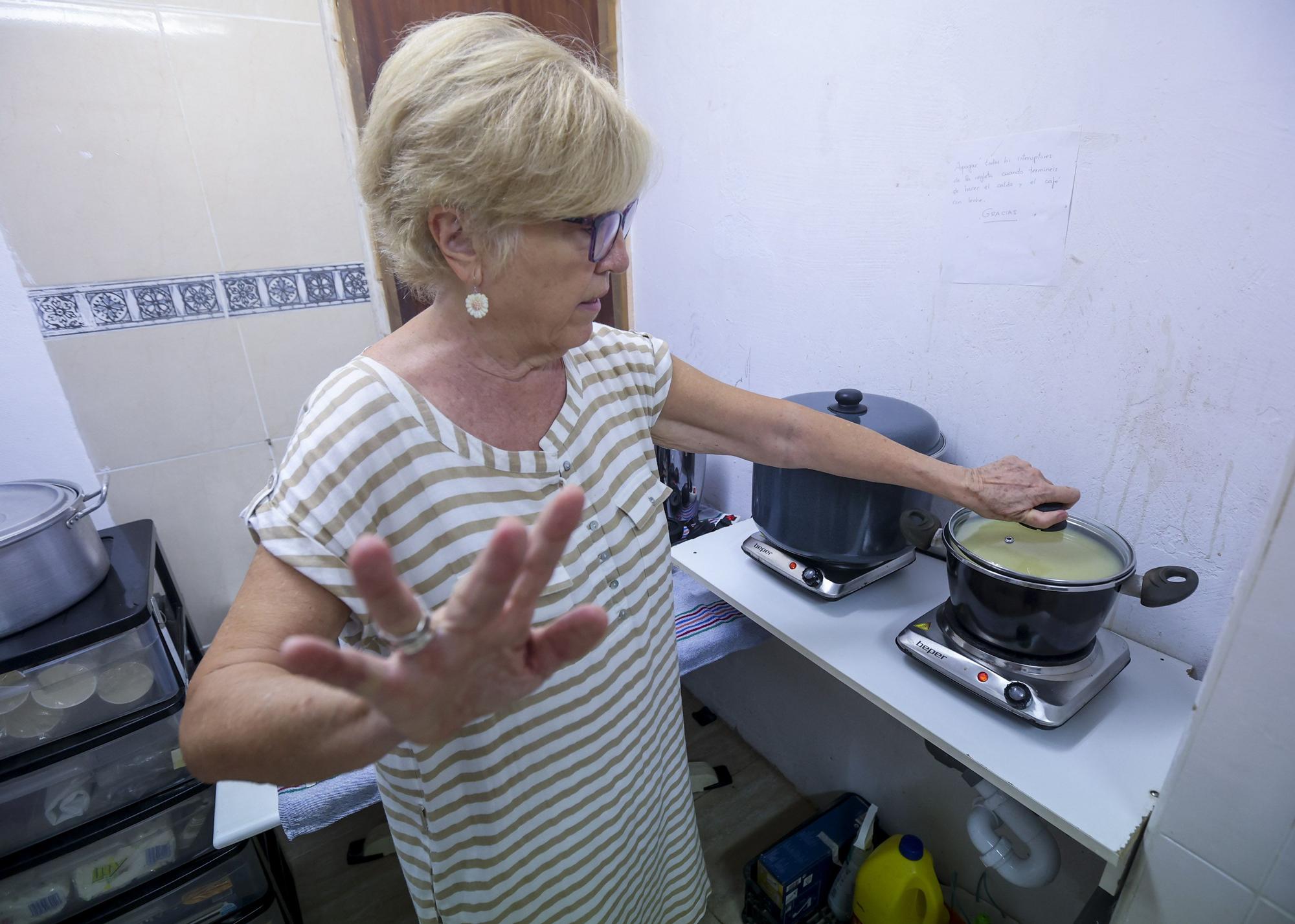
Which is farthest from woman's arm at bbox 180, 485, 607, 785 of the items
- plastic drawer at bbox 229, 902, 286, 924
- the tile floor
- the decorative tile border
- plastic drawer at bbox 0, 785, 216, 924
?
the tile floor

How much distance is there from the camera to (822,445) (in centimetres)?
95

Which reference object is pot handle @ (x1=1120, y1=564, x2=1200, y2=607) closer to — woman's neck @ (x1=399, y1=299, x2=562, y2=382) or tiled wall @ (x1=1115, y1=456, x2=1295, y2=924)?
tiled wall @ (x1=1115, y1=456, x2=1295, y2=924)

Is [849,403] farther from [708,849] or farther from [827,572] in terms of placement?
[708,849]

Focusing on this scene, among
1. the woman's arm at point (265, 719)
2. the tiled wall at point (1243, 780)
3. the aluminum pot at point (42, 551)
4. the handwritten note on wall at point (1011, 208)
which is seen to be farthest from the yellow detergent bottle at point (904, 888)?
the aluminum pot at point (42, 551)

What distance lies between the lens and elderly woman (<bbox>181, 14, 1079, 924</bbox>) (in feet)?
1.40

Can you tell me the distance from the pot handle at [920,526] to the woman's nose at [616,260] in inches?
22.3

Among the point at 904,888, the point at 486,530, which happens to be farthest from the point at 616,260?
the point at 904,888

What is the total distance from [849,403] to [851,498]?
0.16m

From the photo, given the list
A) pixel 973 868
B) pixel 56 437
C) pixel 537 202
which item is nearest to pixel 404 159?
pixel 537 202

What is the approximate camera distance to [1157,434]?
0.87 meters

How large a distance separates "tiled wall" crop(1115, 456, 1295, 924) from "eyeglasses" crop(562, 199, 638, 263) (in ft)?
2.11

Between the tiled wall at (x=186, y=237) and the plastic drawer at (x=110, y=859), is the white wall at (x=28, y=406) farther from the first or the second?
the plastic drawer at (x=110, y=859)

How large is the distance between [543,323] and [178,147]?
1.18 metres

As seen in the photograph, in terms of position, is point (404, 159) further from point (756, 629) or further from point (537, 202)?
point (756, 629)
